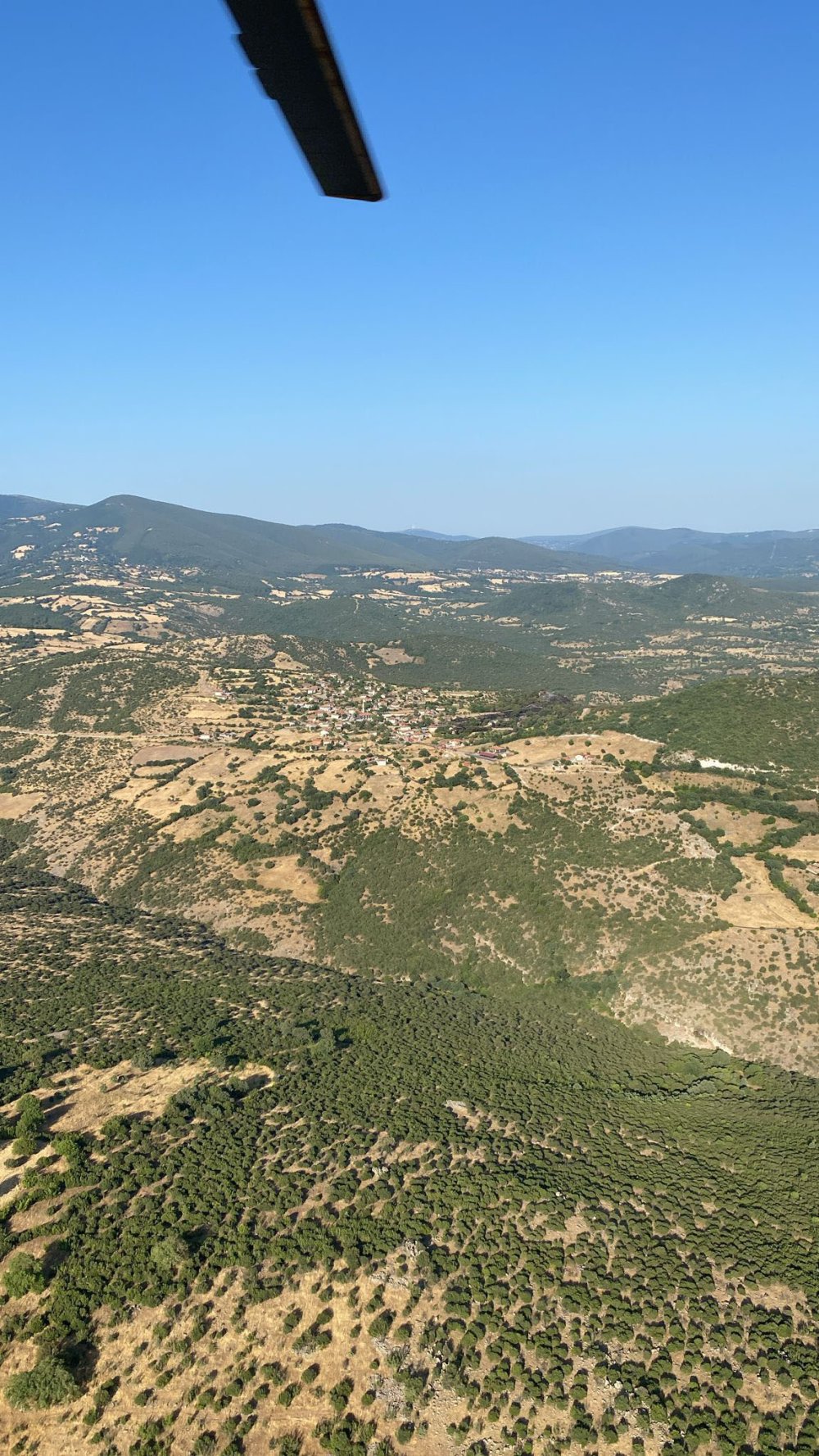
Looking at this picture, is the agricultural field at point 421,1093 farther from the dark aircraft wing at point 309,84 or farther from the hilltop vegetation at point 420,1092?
the dark aircraft wing at point 309,84

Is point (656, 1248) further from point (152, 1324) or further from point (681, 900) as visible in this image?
point (681, 900)

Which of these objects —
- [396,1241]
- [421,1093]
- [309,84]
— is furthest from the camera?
[421,1093]

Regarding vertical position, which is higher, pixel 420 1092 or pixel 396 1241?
pixel 396 1241

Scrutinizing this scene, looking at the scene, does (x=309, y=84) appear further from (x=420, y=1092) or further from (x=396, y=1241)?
(x=420, y=1092)

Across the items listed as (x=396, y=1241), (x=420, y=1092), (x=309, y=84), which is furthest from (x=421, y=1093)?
(x=309, y=84)

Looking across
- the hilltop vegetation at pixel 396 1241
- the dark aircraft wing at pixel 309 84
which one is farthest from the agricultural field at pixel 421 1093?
the dark aircraft wing at pixel 309 84

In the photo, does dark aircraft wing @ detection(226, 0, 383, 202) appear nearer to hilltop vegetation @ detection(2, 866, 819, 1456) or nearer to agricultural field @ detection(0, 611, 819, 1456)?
agricultural field @ detection(0, 611, 819, 1456)

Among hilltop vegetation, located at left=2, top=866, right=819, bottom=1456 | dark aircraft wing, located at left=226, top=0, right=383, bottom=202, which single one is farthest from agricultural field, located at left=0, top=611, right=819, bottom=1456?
dark aircraft wing, located at left=226, top=0, right=383, bottom=202

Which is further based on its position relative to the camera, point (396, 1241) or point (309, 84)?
point (396, 1241)
